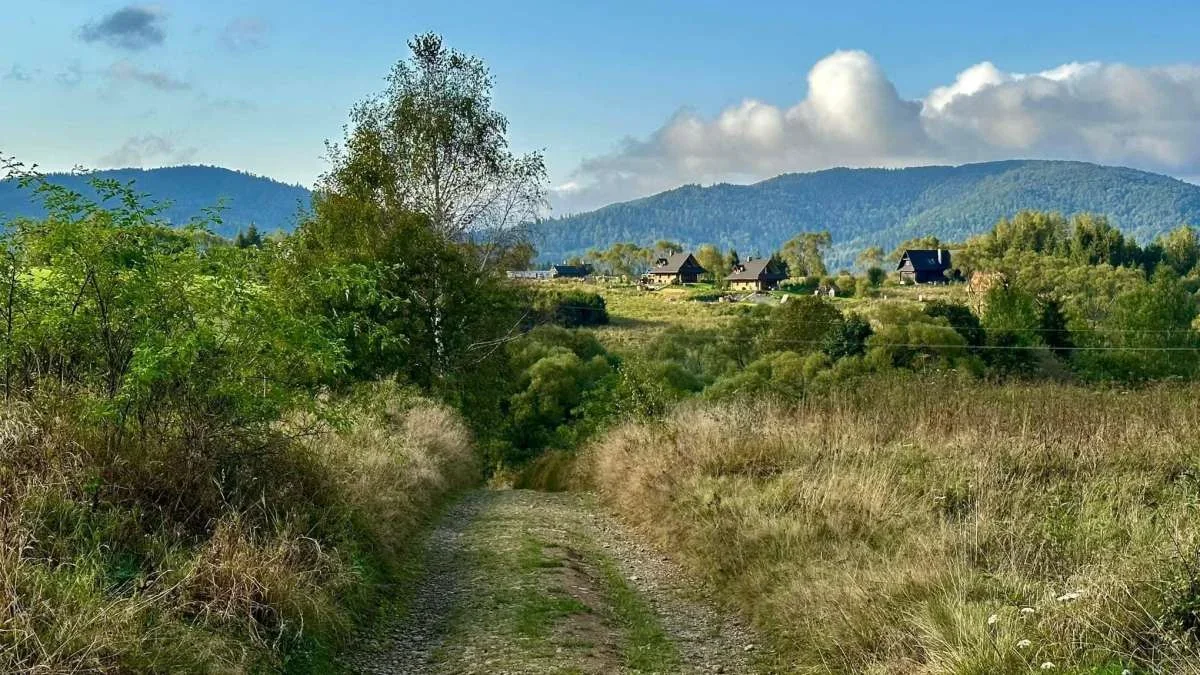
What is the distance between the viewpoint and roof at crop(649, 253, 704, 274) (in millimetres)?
157875

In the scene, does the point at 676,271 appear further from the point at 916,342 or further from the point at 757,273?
the point at 916,342

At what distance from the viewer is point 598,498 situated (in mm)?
16969

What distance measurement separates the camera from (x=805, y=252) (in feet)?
527

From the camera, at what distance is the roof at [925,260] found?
5384 inches

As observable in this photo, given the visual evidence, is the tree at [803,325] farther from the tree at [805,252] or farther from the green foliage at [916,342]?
the tree at [805,252]

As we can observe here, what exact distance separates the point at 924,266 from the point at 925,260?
243 cm

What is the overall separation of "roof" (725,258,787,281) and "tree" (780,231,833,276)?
6945 mm

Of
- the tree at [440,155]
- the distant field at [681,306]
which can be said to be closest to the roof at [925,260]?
the distant field at [681,306]

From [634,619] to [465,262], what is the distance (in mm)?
20252

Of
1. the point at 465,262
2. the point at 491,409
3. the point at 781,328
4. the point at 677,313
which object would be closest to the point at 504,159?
A: the point at 465,262

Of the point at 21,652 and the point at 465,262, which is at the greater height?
the point at 465,262

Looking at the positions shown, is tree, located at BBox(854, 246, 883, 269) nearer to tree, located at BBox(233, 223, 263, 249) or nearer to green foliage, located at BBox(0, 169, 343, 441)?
→ tree, located at BBox(233, 223, 263, 249)

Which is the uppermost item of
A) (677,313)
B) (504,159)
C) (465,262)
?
(504,159)

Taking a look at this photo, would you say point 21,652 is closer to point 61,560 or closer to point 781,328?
point 61,560
